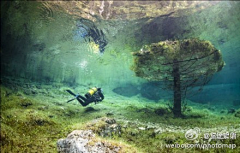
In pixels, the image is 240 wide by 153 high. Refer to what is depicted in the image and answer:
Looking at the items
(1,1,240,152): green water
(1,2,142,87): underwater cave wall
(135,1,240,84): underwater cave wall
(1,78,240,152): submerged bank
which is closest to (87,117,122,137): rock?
(1,78,240,152): submerged bank

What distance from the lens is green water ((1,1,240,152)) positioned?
7.02 m

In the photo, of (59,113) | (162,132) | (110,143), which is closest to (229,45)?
(162,132)

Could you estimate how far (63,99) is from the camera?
35.9 feet

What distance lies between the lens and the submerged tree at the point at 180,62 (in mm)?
8039

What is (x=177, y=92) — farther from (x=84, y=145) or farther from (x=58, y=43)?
(x=58, y=43)

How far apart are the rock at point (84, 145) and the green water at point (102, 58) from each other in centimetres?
43

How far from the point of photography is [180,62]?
845cm

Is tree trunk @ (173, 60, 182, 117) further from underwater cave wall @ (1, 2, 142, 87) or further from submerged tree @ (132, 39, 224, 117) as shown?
underwater cave wall @ (1, 2, 142, 87)

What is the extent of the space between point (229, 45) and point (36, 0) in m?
12.9

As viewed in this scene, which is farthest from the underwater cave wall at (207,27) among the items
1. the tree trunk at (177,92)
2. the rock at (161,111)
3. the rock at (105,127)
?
the rock at (105,127)

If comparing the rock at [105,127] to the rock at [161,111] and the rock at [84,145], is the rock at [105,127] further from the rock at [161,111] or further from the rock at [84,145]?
the rock at [161,111]

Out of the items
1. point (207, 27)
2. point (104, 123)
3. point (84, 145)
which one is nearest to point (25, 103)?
point (104, 123)

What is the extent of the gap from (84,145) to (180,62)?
649 cm

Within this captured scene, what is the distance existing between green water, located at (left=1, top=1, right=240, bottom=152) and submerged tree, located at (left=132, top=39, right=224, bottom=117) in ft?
3.19
